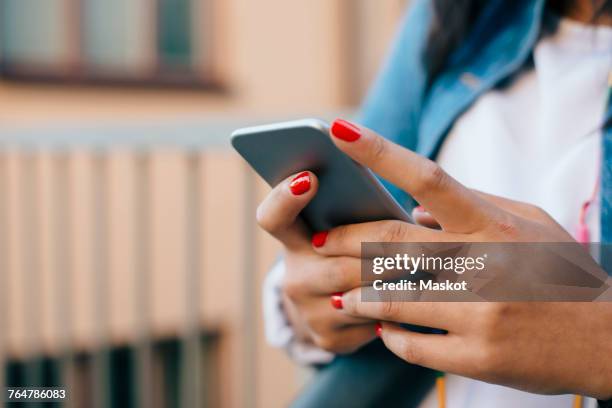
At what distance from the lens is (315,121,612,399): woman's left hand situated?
621mm

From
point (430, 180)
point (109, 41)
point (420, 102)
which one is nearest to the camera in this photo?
point (430, 180)

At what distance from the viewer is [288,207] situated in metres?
0.70

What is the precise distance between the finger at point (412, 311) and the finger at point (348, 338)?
81mm

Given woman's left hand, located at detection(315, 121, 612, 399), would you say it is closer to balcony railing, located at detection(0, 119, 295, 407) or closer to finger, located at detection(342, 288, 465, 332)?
finger, located at detection(342, 288, 465, 332)

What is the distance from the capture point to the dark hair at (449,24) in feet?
3.26

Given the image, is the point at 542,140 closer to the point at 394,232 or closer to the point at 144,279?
the point at 394,232

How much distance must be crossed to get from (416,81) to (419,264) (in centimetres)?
39

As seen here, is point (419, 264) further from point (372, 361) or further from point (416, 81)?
point (416, 81)

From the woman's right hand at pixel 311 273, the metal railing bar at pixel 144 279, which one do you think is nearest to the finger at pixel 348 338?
the woman's right hand at pixel 311 273

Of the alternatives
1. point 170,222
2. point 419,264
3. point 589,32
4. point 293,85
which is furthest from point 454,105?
point 293,85

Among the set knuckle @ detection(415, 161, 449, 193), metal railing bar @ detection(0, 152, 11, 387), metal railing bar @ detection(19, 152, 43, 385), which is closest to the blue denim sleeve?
knuckle @ detection(415, 161, 449, 193)

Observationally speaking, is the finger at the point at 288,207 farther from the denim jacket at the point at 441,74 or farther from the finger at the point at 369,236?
the denim jacket at the point at 441,74

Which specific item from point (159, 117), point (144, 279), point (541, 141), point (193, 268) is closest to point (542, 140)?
point (541, 141)

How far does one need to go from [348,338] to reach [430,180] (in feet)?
0.92
